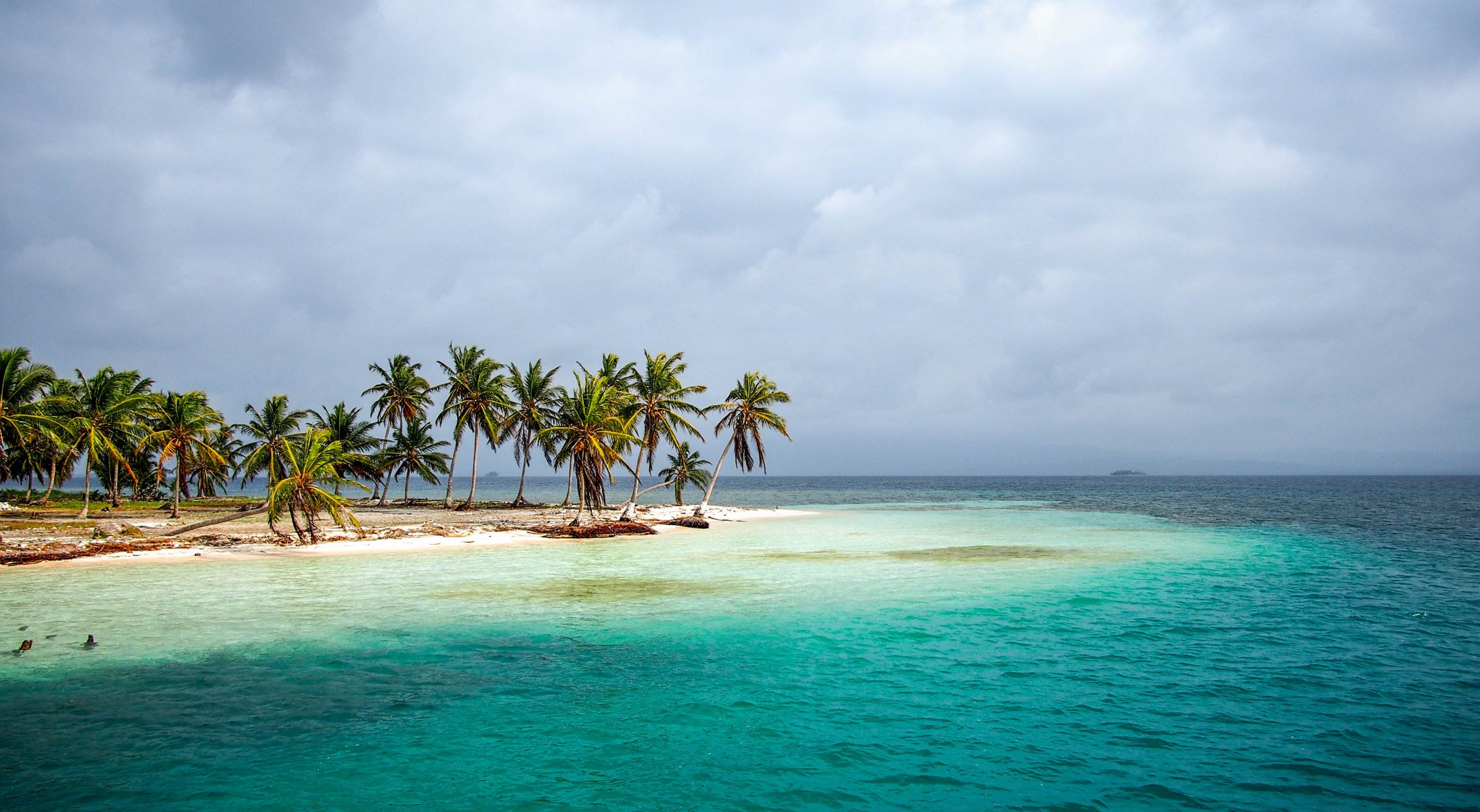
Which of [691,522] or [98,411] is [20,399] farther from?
[691,522]

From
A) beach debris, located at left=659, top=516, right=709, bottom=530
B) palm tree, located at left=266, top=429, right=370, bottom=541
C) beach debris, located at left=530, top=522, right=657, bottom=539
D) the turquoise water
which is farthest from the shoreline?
the turquoise water

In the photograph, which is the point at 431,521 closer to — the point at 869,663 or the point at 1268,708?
the point at 869,663

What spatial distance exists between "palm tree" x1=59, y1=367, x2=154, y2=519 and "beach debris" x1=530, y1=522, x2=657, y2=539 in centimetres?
2364

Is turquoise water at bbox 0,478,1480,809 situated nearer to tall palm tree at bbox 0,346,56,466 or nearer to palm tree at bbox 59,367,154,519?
tall palm tree at bbox 0,346,56,466

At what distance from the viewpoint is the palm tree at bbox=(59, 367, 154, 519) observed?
39344 mm

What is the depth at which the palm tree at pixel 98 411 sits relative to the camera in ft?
129

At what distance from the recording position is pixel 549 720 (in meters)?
9.95

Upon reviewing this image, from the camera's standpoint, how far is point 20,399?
118ft

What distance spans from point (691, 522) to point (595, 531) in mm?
8028

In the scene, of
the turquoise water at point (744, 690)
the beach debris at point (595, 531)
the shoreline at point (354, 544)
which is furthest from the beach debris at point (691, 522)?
the turquoise water at point (744, 690)

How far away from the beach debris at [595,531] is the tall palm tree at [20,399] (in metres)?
21.8

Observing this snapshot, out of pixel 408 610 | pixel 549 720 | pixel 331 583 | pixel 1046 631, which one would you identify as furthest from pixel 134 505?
pixel 1046 631

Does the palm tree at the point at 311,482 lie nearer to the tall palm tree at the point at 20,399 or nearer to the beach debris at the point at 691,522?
the tall palm tree at the point at 20,399

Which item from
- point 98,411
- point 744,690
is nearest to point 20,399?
point 98,411
